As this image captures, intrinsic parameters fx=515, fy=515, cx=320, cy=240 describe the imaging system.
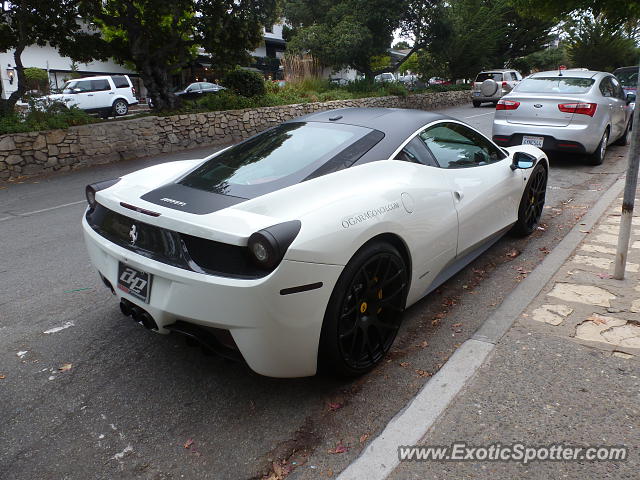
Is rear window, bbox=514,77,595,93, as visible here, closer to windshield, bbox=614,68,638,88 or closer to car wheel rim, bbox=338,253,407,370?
windshield, bbox=614,68,638,88

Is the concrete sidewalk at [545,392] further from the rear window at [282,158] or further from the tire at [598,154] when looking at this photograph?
the tire at [598,154]

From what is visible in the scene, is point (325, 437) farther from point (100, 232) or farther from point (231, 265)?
point (100, 232)

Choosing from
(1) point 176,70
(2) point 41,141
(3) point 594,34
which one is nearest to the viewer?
(2) point 41,141

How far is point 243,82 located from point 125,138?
16.9 feet

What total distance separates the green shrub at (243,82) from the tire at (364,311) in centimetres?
1415

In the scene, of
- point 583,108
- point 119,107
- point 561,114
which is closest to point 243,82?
point 119,107

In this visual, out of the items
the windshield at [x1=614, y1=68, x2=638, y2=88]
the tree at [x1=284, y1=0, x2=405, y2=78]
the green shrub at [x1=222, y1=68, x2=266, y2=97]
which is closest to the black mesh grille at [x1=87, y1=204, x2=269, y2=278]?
the green shrub at [x1=222, y1=68, x2=266, y2=97]

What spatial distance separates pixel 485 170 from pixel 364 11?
2241 cm

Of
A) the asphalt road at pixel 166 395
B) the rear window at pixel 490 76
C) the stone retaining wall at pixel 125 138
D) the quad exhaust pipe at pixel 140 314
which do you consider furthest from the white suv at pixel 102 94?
the quad exhaust pipe at pixel 140 314

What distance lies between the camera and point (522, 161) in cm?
429

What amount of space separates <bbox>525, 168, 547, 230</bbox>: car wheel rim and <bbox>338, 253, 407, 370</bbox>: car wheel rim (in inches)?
101

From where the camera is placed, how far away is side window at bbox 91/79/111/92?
2178 cm

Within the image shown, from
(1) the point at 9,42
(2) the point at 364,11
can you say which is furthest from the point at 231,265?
(2) the point at 364,11

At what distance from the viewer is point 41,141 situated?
1048 centimetres
